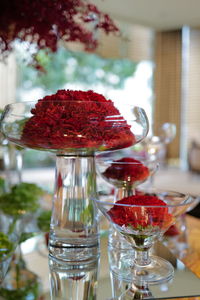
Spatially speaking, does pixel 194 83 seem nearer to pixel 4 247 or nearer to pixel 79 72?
pixel 79 72

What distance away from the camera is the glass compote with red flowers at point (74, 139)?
470mm

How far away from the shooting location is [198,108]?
22.0ft

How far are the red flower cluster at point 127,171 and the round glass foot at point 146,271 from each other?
0.50ft

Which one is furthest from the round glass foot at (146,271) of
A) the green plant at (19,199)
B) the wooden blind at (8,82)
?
the wooden blind at (8,82)

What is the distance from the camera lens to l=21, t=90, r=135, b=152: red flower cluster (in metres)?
0.47

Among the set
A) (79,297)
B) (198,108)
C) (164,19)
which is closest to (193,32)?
(164,19)

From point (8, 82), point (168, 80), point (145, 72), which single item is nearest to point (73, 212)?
point (8, 82)

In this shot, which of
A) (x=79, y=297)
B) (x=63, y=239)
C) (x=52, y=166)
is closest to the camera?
(x=79, y=297)

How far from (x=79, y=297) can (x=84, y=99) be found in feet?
0.86

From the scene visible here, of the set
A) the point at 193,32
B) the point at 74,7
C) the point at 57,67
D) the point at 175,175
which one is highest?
the point at 193,32

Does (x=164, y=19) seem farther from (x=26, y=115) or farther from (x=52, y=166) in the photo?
(x=26, y=115)

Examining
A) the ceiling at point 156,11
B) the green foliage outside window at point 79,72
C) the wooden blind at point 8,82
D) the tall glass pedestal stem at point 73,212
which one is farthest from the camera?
the green foliage outside window at point 79,72

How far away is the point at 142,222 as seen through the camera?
470 mm

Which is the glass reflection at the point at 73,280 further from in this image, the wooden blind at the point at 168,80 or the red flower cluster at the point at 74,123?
the wooden blind at the point at 168,80
